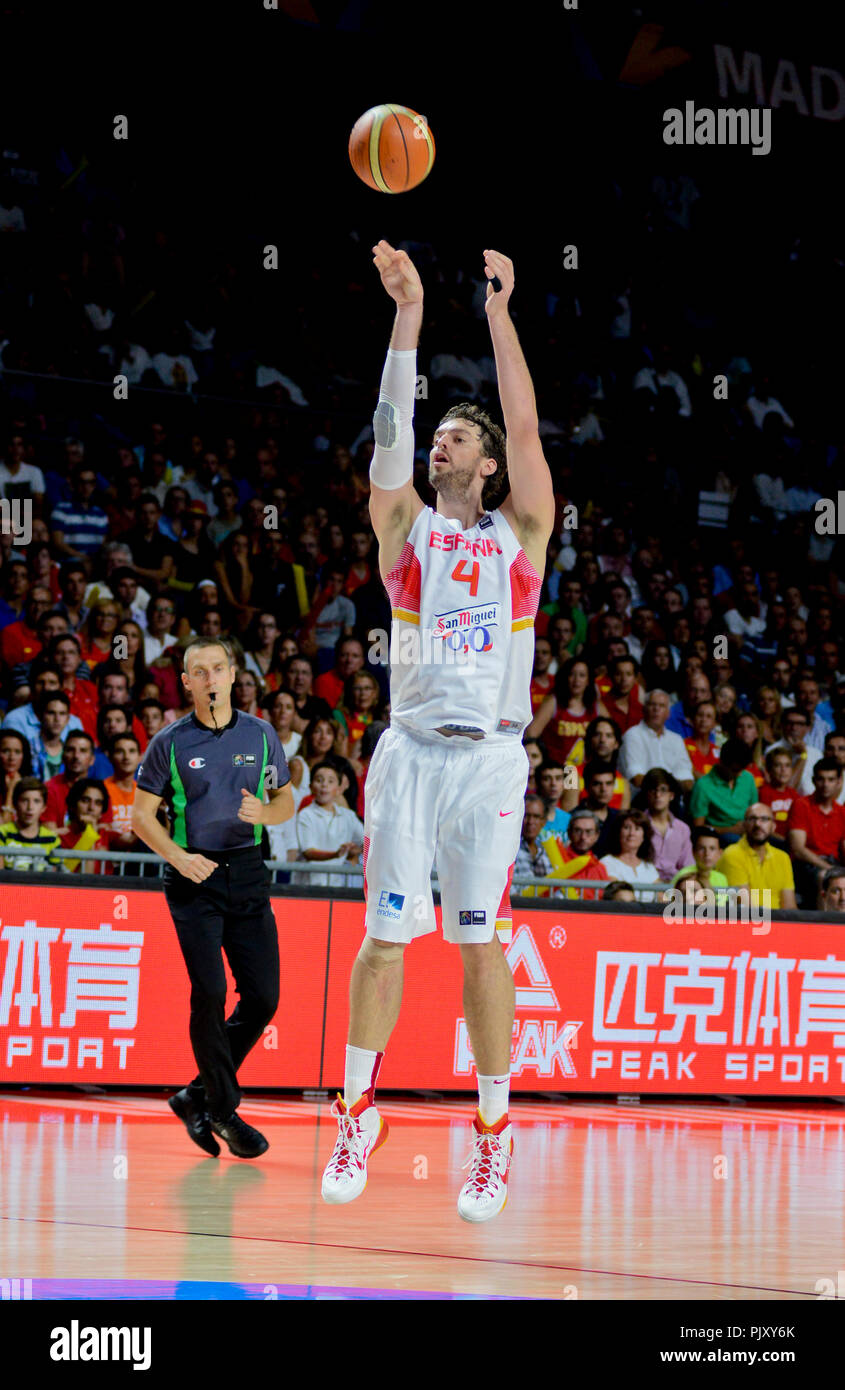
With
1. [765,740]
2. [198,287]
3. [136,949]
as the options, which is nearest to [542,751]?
[765,740]

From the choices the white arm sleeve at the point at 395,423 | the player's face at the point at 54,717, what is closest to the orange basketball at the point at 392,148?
the white arm sleeve at the point at 395,423

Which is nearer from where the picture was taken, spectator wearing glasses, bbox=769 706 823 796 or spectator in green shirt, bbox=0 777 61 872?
spectator in green shirt, bbox=0 777 61 872

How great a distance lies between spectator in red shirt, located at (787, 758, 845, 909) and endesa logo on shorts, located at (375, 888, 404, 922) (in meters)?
8.29

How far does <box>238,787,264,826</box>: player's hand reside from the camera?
7781 mm

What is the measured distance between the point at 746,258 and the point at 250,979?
17251 millimetres

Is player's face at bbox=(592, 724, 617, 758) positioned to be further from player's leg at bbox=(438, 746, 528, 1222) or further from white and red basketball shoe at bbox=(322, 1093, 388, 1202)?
white and red basketball shoe at bbox=(322, 1093, 388, 1202)

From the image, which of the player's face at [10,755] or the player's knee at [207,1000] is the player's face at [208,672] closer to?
the player's knee at [207,1000]

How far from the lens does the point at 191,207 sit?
1934cm

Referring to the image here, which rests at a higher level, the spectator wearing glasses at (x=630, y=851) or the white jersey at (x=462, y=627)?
the white jersey at (x=462, y=627)

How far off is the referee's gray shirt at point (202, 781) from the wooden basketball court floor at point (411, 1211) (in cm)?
153

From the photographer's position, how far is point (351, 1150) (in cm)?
Result: 557

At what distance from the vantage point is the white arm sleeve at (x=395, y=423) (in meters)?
5.71

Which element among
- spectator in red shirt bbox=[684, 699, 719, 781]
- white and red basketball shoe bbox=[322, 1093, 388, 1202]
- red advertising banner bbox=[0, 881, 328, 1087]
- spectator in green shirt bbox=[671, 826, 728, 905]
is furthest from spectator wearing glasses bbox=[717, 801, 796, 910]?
white and red basketball shoe bbox=[322, 1093, 388, 1202]

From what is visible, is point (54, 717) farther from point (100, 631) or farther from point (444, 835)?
point (444, 835)
